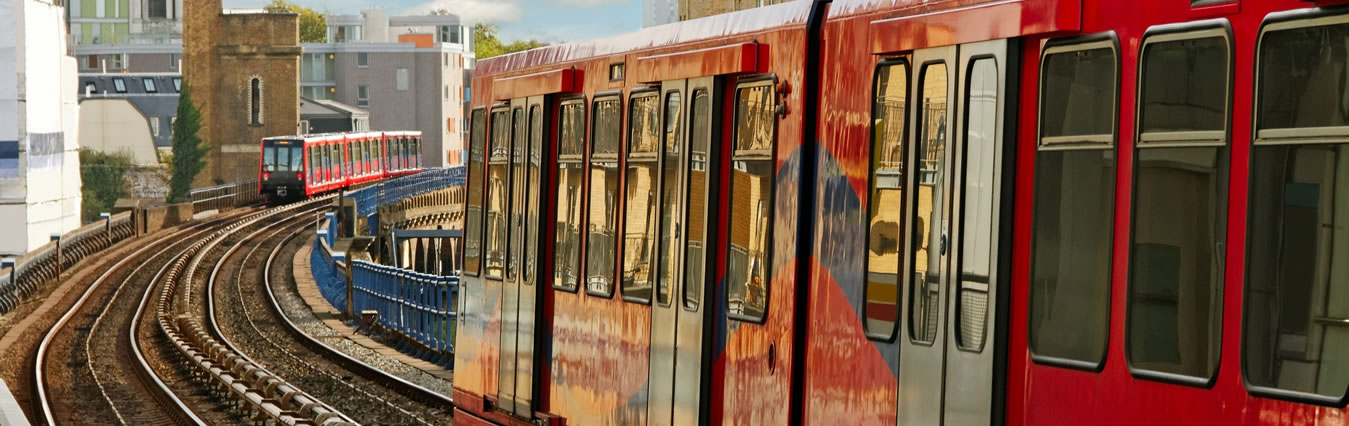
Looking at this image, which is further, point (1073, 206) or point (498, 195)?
point (498, 195)

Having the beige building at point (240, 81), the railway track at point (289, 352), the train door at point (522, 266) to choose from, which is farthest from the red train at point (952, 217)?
the beige building at point (240, 81)

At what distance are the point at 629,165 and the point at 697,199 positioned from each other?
1023mm

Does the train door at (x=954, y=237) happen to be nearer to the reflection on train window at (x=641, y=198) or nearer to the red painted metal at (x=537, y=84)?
the reflection on train window at (x=641, y=198)

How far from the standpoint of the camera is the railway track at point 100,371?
21.0 metres

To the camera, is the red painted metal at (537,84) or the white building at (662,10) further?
the white building at (662,10)

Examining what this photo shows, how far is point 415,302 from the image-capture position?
27.1 m

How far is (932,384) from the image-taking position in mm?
6629

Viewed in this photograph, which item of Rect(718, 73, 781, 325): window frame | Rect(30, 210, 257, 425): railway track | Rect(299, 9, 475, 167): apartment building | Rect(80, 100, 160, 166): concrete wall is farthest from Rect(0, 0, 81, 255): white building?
Rect(718, 73, 781, 325): window frame

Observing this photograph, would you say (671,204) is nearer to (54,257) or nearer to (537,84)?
(537,84)

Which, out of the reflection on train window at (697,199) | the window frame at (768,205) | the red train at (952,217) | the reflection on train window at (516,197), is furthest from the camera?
the reflection on train window at (516,197)

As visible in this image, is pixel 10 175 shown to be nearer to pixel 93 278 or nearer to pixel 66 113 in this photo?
pixel 66 113

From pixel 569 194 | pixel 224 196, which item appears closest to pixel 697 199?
pixel 569 194

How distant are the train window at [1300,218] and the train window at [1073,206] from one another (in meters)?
0.70

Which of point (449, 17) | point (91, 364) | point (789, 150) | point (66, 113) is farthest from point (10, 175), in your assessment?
point (449, 17)
